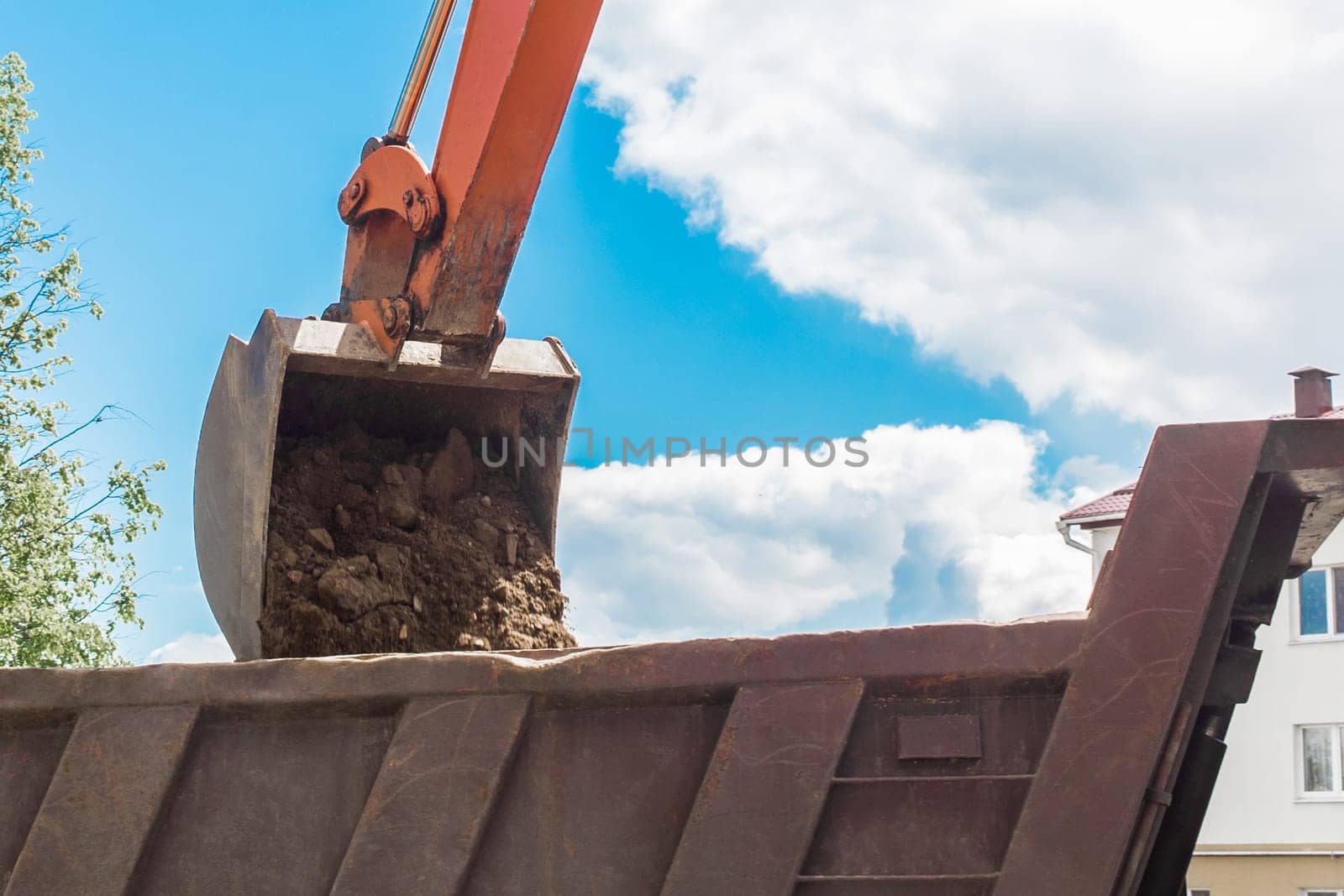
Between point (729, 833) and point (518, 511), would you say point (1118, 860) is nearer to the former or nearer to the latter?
point (729, 833)

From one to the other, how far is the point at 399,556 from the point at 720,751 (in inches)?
88.6

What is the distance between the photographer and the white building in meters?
14.5

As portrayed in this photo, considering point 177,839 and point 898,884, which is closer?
point 898,884

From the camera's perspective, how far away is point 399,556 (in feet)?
15.7

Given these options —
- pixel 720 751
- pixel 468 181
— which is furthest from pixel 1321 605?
pixel 720 751

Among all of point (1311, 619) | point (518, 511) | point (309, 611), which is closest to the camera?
point (309, 611)

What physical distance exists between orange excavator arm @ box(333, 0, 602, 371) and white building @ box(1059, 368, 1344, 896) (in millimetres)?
10836

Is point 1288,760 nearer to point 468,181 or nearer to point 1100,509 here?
point 1100,509

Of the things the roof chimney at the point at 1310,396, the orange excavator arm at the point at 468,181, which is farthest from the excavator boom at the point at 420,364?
the roof chimney at the point at 1310,396

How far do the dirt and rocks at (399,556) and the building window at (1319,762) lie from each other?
40.8 feet

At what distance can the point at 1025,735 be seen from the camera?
2.77m

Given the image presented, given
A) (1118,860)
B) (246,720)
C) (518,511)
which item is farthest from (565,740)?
(518,511)

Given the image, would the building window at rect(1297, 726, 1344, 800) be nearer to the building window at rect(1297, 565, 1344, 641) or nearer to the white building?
the white building

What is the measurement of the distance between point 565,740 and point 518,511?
8.00 ft
